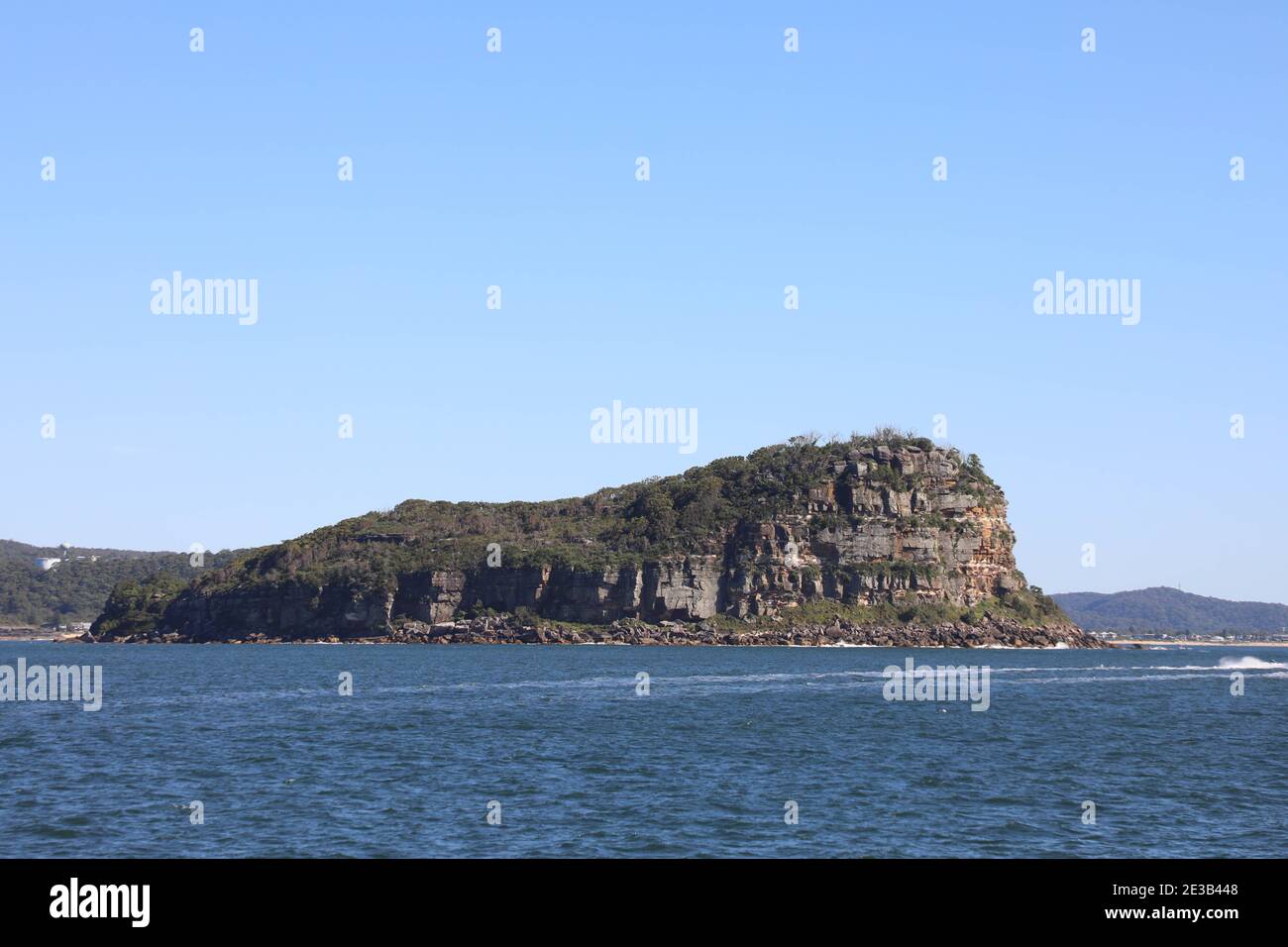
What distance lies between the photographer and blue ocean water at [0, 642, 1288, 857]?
3556 centimetres

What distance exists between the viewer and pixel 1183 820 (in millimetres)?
39938

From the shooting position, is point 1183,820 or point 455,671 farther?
point 455,671

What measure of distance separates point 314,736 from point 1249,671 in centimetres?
13496

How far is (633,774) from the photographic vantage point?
160 feet

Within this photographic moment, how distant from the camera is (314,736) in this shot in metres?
60.8

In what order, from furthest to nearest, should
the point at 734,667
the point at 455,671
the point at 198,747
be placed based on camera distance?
the point at 734,667, the point at 455,671, the point at 198,747

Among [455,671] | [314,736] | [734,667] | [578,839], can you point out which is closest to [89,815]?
[578,839]

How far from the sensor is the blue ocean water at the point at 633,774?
3556 centimetres
